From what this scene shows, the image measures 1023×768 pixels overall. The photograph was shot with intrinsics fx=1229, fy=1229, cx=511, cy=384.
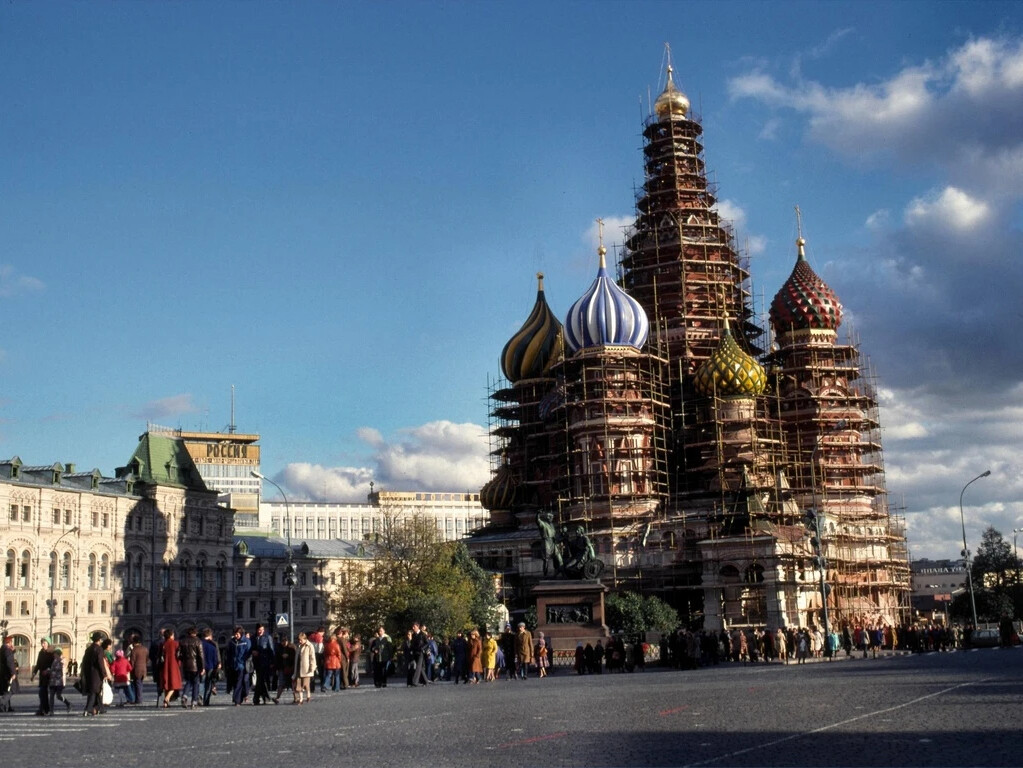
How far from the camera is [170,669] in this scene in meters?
26.6

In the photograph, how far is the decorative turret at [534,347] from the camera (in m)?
88.0

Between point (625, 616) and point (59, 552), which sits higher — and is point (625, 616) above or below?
below

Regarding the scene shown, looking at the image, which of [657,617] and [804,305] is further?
[804,305]

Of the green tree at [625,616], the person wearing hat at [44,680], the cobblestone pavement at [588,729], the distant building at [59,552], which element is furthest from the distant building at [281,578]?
the cobblestone pavement at [588,729]

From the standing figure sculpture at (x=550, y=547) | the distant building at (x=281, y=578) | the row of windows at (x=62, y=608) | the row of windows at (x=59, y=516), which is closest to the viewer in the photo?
the standing figure sculpture at (x=550, y=547)

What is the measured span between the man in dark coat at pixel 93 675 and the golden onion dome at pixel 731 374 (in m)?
53.2

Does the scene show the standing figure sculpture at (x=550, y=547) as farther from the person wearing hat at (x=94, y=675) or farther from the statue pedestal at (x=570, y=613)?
the person wearing hat at (x=94, y=675)

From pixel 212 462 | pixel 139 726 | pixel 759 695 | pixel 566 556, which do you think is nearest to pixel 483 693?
pixel 759 695

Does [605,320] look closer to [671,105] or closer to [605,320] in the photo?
[605,320]

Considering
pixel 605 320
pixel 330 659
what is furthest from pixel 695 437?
pixel 330 659

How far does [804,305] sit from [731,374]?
1058 cm

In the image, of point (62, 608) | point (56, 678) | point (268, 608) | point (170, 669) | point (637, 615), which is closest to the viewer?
point (170, 669)

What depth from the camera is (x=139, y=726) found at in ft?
69.9

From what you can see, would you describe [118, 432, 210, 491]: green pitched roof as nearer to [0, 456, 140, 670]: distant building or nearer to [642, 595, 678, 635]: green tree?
[0, 456, 140, 670]: distant building
